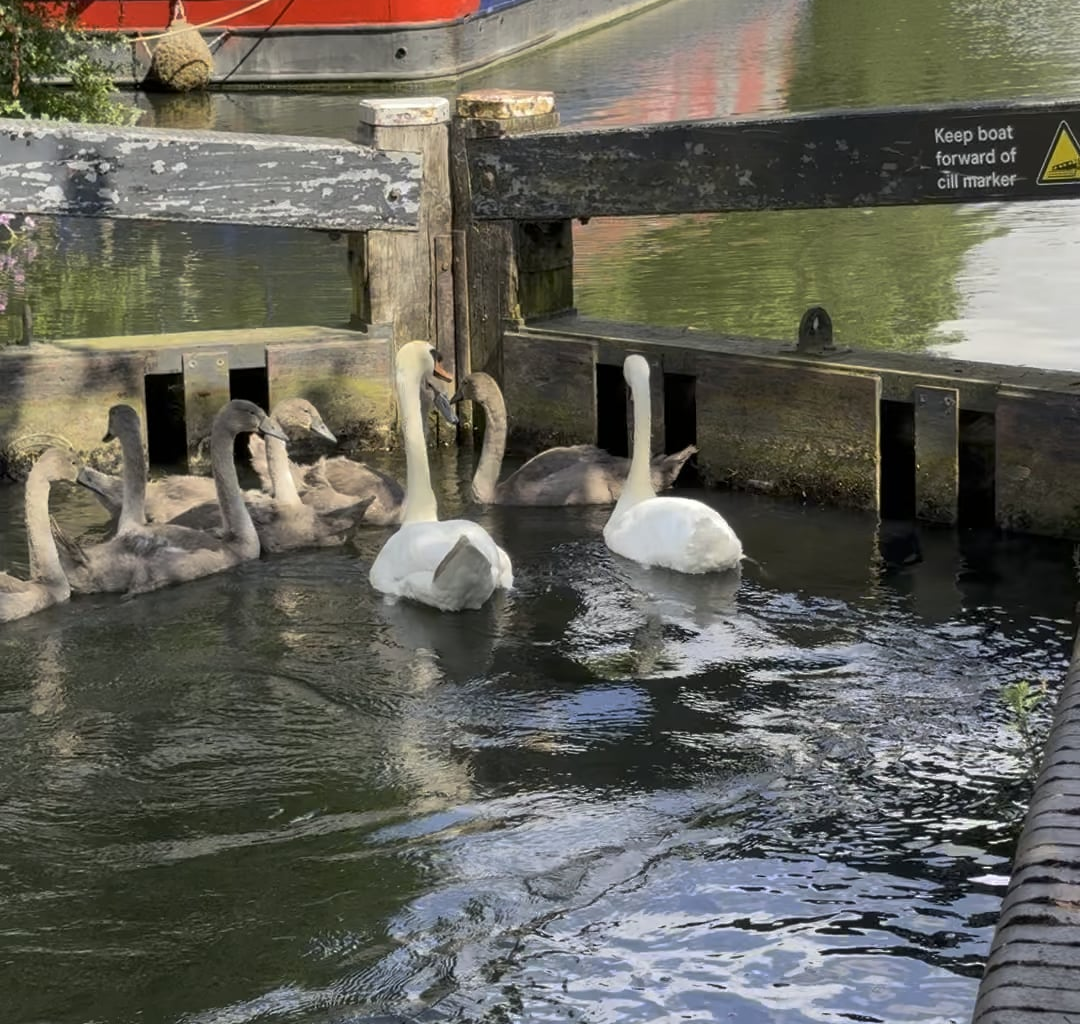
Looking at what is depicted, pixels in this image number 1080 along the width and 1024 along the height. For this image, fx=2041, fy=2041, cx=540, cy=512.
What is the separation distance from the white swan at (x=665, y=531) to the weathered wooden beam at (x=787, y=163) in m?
1.37

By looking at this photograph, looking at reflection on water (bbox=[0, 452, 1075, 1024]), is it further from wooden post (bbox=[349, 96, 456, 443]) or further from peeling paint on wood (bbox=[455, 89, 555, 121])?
peeling paint on wood (bbox=[455, 89, 555, 121])

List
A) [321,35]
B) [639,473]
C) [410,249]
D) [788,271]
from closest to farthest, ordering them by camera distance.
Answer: [639,473], [410,249], [788,271], [321,35]

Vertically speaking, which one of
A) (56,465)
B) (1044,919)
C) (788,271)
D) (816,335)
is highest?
(788,271)

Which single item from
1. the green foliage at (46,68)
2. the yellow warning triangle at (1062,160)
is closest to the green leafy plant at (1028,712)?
the yellow warning triangle at (1062,160)

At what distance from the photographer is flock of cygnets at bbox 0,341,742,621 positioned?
835 cm

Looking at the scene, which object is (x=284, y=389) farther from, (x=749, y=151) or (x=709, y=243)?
(x=709, y=243)

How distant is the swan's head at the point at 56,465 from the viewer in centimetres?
876

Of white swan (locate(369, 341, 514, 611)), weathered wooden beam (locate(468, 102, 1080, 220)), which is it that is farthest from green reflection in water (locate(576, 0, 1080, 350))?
white swan (locate(369, 341, 514, 611))

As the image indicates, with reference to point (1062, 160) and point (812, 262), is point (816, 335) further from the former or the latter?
point (812, 262)

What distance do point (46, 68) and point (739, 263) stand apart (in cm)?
A: 535

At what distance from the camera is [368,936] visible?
215 inches

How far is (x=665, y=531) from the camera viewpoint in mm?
8633

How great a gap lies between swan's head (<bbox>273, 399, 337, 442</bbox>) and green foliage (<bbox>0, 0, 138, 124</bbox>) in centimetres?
513

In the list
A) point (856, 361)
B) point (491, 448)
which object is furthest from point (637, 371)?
point (856, 361)
